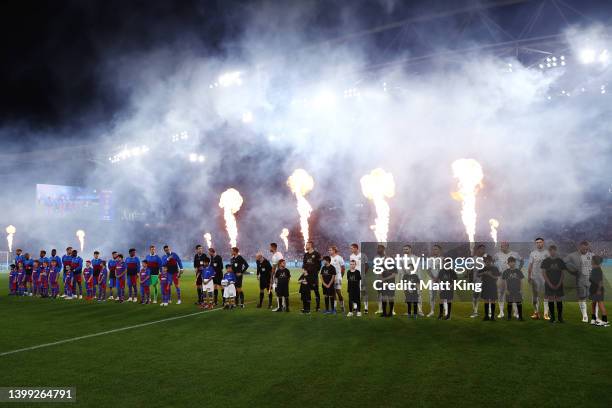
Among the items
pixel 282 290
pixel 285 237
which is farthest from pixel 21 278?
pixel 285 237

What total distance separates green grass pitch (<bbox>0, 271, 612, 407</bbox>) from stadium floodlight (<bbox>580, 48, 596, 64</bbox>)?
18.0 meters

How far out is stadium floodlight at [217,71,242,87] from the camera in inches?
1206

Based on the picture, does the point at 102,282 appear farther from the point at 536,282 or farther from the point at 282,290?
the point at 536,282

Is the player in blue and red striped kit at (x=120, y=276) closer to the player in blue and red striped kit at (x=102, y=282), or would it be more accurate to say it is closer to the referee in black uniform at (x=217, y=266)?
the player in blue and red striped kit at (x=102, y=282)

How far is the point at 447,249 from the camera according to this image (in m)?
11.6

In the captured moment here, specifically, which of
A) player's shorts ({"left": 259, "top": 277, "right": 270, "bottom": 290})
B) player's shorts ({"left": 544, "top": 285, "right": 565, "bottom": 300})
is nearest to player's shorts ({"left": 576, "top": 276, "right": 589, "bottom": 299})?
player's shorts ({"left": 544, "top": 285, "right": 565, "bottom": 300})

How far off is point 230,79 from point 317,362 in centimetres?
2698

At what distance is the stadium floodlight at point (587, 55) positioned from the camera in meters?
23.3

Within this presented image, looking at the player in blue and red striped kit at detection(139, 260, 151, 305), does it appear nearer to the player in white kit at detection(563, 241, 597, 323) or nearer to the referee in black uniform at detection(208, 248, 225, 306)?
the referee in black uniform at detection(208, 248, 225, 306)

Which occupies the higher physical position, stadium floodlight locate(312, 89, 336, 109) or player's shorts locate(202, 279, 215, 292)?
stadium floodlight locate(312, 89, 336, 109)

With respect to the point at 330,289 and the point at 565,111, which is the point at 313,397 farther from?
the point at 565,111

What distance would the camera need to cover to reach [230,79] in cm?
3091

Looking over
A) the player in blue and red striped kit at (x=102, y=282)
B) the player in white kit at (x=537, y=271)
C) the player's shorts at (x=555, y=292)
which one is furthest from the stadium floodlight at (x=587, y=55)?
the player in blue and red striped kit at (x=102, y=282)

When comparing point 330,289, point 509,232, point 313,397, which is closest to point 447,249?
point 330,289
